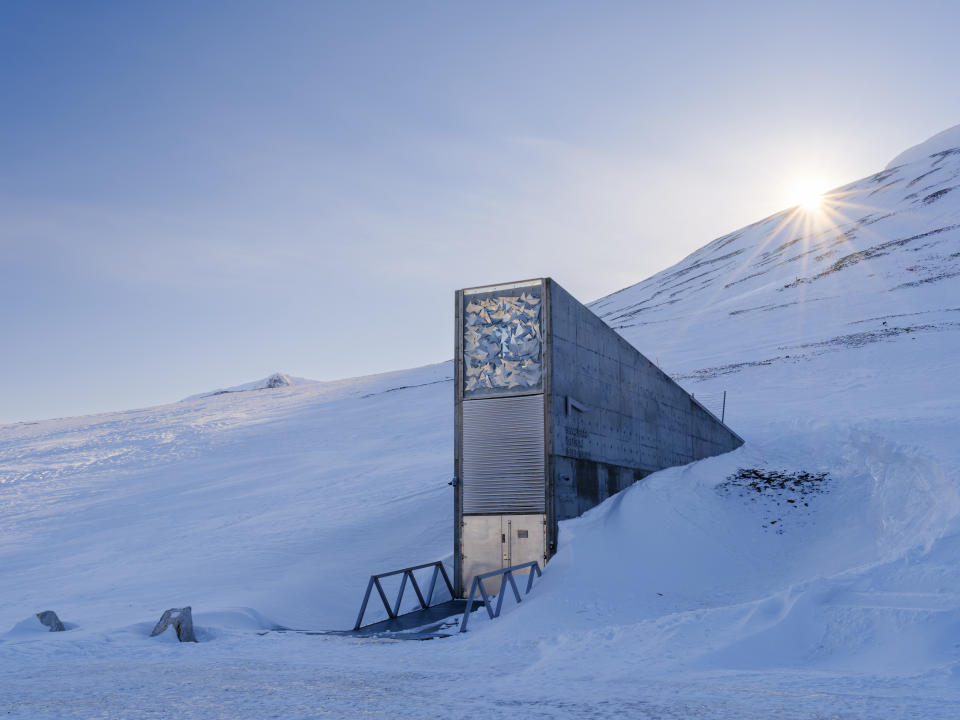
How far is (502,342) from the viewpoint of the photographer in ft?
59.3

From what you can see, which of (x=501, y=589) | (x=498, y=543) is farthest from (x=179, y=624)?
(x=498, y=543)

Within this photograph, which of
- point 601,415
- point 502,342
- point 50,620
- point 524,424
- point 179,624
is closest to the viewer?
point 179,624

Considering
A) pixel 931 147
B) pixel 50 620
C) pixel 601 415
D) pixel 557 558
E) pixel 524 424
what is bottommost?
pixel 50 620

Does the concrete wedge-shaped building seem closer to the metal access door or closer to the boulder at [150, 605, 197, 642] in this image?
the metal access door

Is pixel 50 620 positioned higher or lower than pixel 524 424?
lower

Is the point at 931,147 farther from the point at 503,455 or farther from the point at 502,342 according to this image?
the point at 503,455

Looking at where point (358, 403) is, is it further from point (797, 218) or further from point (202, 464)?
point (797, 218)

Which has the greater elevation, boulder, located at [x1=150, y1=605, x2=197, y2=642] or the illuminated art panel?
the illuminated art panel

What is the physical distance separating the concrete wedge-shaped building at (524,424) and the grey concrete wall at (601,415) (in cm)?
4

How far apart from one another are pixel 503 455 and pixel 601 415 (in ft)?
9.58

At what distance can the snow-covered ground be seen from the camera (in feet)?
29.8

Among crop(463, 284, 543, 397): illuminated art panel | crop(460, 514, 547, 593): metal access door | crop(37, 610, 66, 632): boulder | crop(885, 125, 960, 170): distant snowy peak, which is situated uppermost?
crop(885, 125, 960, 170): distant snowy peak

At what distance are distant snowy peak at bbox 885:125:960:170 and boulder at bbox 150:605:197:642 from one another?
391 ft

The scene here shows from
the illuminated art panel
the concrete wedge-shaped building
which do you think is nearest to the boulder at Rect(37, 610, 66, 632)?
the concrete wedge-shaped building
